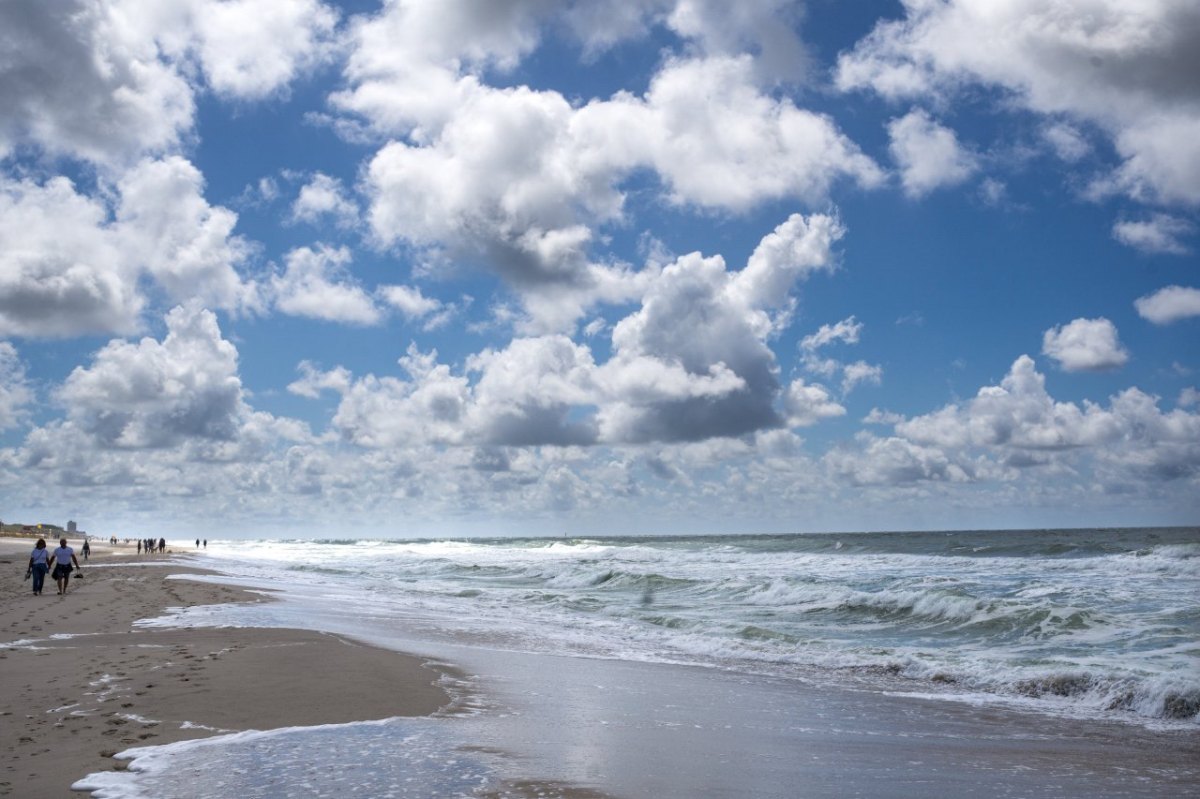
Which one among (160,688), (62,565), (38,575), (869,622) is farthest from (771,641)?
(38,575)

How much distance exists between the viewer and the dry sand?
6807 mm

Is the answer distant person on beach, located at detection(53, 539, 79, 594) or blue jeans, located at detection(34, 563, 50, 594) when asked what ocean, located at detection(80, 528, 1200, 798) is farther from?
blue jeans, located at detection(34, 563, 50, 594)

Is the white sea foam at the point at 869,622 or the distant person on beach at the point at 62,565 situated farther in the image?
the distant person on beach at the point at 62,565

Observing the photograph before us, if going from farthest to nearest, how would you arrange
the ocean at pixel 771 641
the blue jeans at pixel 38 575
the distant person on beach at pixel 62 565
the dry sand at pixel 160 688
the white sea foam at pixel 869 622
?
1. the distant person on beach at pixel 62 565
2. the blue jeans at pixel 38 575
3. the white sea foam at pixel 869 622
4. the ocean at pixel 771 641
5. the dry sand at pixel 160 688

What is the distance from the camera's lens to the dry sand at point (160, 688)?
6807 millimetres

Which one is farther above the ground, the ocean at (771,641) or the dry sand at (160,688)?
the dry sand at (160,688)

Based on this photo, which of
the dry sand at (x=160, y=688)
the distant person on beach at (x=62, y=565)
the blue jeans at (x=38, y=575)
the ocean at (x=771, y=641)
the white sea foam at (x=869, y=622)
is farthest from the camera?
the distant person on beach at (x=62, y=565)

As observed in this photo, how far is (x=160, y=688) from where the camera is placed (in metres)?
9.31

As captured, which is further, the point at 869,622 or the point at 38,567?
the point at 38,567

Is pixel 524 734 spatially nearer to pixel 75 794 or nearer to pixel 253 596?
pixel 75 794

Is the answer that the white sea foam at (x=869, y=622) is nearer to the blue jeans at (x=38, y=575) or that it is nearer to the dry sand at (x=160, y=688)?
the dry sand at (x=160, y=688)

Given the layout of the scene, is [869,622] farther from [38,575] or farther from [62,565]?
[38,575]

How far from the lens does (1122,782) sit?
7.05m

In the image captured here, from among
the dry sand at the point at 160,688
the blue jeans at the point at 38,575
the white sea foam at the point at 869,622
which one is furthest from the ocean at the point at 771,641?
the blue jeans at the point at 38,575
